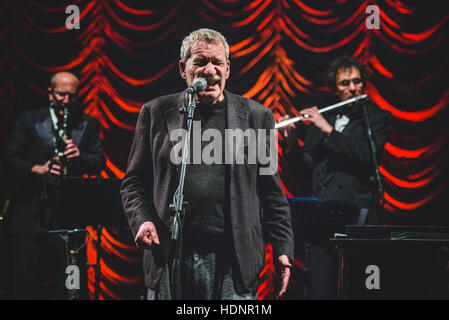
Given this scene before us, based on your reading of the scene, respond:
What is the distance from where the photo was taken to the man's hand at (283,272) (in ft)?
7.11

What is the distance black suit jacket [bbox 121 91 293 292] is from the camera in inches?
83.0

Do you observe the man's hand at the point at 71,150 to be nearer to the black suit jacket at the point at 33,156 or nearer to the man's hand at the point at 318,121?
the black suit jacket at the point at 33,156

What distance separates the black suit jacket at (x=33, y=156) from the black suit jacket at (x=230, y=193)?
194cm

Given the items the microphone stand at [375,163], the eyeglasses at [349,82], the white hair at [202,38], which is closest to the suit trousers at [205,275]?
the white hair at [202,38]

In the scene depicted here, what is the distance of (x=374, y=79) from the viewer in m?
5.00

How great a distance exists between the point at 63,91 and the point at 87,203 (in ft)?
3.69

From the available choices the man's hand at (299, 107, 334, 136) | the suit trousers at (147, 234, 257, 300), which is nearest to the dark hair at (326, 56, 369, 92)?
the man's hand at (299, 107, 334, 136)

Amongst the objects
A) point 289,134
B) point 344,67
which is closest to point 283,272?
point 289,134

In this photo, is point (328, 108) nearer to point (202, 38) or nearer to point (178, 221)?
point (202, 38)

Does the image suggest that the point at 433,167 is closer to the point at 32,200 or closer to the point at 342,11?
the point at 342,11

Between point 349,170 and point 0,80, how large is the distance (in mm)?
3473

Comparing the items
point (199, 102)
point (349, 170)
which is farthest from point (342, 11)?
point (199, 102)

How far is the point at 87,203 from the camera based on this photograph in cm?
361

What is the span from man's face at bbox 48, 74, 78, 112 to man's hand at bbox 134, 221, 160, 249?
2492mm
